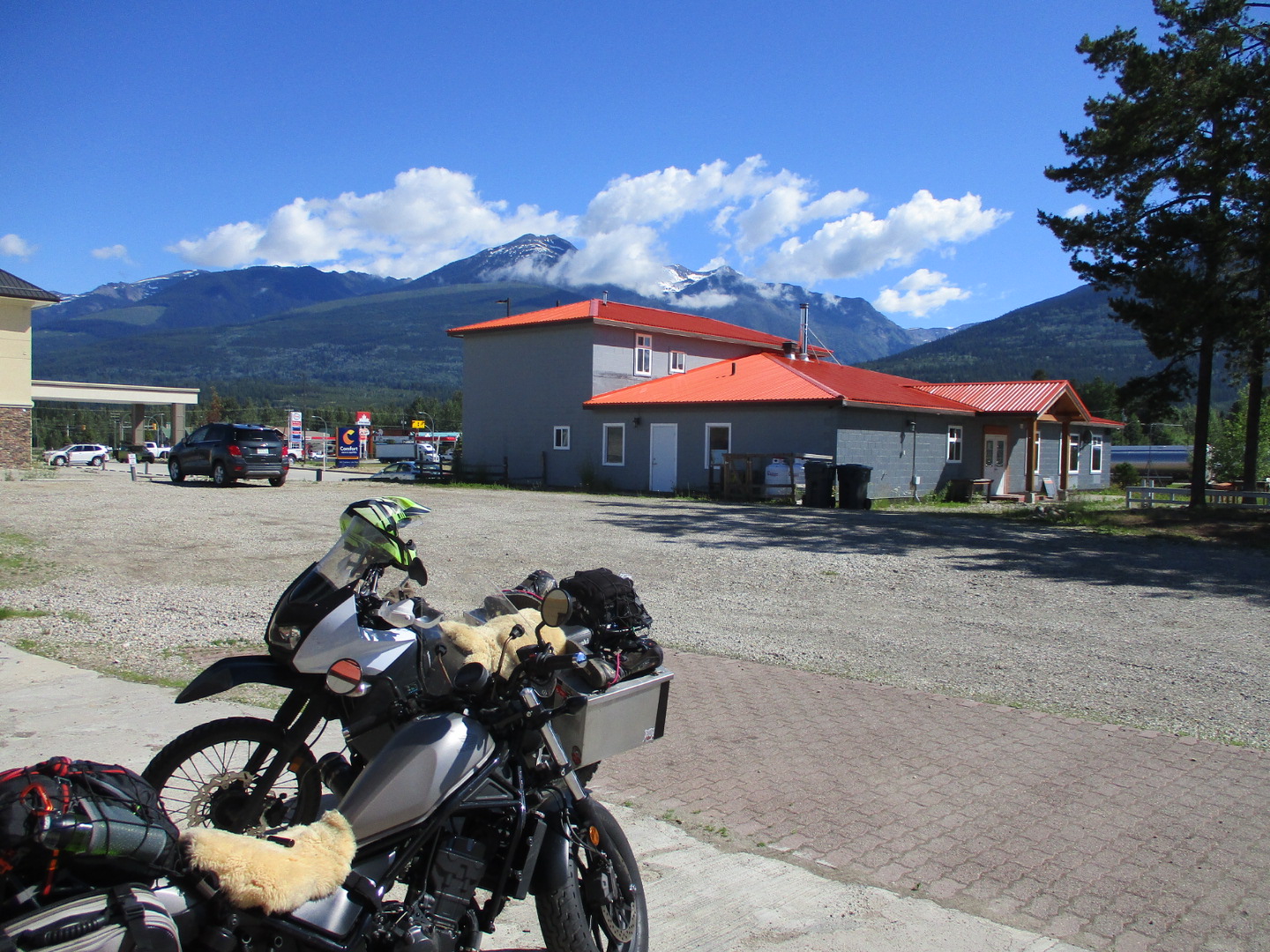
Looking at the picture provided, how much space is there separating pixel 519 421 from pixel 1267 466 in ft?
110

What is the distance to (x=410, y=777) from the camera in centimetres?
272

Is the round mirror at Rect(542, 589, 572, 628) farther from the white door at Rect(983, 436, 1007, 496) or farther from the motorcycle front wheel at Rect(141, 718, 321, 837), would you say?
the white door at Rect(983, 436, 1007, 496)

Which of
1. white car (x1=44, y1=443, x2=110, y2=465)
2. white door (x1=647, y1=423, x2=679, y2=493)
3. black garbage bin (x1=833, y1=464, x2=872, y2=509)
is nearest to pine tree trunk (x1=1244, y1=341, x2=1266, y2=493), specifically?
black garbage bin (x1=833, y1=464, x2=872, y2=509)

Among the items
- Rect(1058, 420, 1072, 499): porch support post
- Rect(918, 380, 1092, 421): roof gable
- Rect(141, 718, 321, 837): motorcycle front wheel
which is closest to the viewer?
Rect(141, 718, 321, 837): motorcycle front wheel

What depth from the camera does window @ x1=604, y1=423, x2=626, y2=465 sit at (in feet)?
109

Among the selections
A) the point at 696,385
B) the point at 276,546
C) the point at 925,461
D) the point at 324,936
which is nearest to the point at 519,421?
the point at 696,385

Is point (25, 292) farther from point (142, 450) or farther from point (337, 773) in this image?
point (337, 773)

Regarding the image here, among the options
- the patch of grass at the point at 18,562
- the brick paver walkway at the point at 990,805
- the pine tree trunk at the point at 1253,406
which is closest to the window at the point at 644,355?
the pine tree trunk at the point at 1253,406

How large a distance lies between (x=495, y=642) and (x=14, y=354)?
37683 millimetres

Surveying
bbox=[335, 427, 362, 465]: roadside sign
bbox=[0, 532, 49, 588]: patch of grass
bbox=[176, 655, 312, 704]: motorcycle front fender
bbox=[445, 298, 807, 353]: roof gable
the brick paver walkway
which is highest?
bbox=[445, 298, 807, 353]: roof gable

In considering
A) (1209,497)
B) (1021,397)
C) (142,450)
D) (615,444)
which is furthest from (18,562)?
(142,450)

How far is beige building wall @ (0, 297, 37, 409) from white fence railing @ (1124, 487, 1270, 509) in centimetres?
3631

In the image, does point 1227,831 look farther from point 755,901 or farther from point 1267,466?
point 1267,466

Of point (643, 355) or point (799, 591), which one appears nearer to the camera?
point (799, 591)
